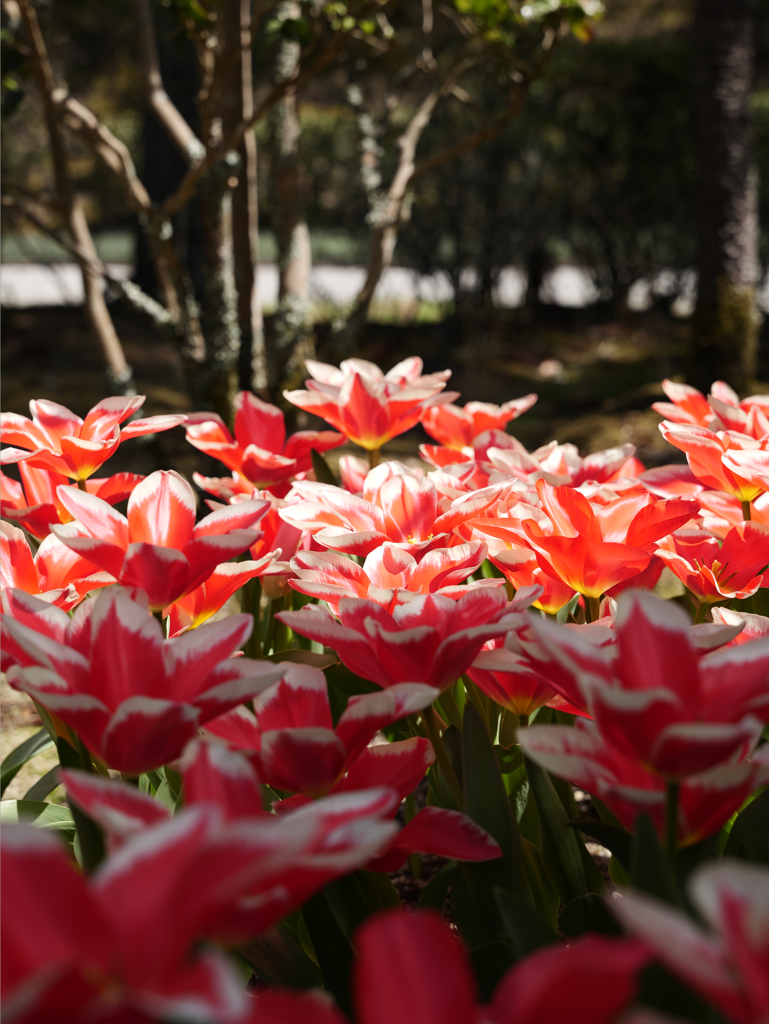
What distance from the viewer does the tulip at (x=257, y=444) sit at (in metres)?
1.17

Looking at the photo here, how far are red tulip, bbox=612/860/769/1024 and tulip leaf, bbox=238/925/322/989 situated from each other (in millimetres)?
373

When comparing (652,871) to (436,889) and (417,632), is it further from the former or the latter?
(436,889)

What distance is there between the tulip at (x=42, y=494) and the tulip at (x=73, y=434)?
2 centimetres

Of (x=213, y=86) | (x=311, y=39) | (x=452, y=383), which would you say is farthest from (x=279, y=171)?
(x=452, y=383)

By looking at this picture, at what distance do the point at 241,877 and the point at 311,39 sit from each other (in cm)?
303

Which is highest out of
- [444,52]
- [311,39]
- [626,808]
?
[444,52]

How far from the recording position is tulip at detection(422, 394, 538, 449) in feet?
4.35

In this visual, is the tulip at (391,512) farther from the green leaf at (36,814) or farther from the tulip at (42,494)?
the green leaf at (36,814)

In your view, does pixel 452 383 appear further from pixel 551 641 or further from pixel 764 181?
pixel 551 641

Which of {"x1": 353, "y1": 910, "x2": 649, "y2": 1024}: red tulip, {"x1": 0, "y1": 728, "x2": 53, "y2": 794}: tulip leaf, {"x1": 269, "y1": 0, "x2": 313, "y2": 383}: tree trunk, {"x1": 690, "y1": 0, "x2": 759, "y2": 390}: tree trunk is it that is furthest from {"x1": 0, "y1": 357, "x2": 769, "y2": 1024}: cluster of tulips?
{"x1": 690, "y1": 0, "x2": 759, "y2": 390}: tree trunk

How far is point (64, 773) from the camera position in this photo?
46cm

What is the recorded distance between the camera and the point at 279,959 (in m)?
0.67

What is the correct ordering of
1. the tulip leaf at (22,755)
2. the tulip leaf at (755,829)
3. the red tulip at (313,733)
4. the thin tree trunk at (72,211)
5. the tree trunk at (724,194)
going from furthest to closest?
the tree trunk at (724,194) < the thin tree trunk at (72,211) < the tulip leaf at (22,755) < the tulip leaf at (755,829) < the red tulip at (313,733)

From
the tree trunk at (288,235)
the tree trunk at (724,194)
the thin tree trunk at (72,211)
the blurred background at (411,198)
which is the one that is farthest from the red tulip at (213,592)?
the tree trunk at (724,194)
